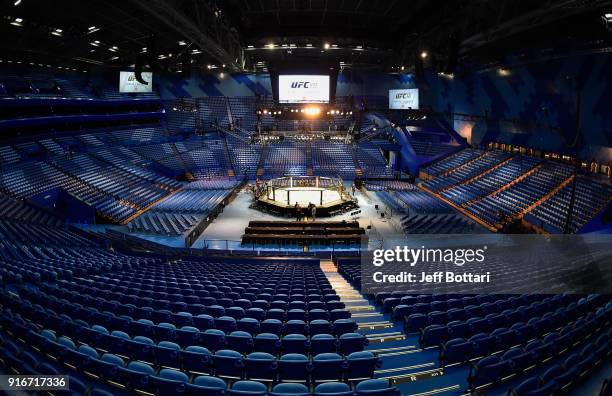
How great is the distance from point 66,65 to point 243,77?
1885 centimetres

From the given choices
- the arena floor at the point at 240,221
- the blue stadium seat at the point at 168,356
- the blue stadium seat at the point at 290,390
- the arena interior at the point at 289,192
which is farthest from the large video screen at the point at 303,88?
the blue stadium seat at the point at 290,390

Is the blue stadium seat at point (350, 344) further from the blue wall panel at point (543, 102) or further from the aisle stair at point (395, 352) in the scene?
the blue wall panel at point (543, 102)

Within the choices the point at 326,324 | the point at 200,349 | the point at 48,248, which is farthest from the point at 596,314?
the point at 48,248

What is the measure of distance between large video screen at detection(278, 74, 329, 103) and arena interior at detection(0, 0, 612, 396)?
121 millimetres

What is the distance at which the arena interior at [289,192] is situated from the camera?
213 inches

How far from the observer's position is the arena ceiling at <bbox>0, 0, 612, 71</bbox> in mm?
16156

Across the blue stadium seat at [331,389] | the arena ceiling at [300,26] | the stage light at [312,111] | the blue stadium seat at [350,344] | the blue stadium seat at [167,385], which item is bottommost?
the blue stadium seat at [350,344]

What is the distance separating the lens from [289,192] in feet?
92.6

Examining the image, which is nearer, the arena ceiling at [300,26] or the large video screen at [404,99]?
the arena ceiling at [300,26]

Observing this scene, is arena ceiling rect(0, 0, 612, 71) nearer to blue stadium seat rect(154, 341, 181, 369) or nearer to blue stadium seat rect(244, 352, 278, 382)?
blue stadium seat rect(154, 341, 181, 369)

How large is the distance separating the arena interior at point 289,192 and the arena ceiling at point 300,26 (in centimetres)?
16

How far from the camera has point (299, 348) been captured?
5.80m

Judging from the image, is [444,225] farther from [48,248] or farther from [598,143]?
[48,248]

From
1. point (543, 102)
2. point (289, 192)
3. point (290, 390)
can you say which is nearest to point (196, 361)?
point (290, 390)
